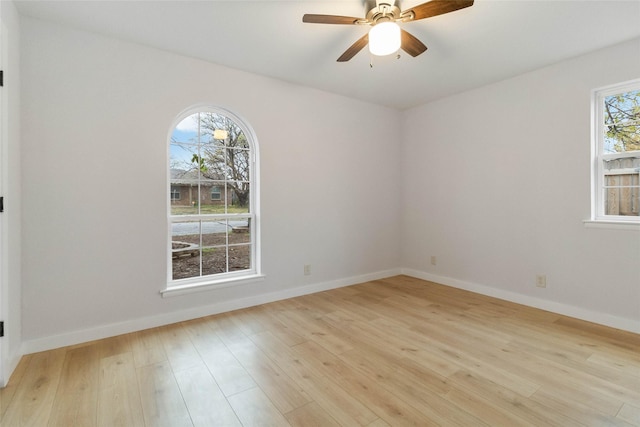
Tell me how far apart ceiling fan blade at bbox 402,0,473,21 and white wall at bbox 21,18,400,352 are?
1881 mm

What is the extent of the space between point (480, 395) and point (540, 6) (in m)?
2.67

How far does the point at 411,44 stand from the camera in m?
2.22

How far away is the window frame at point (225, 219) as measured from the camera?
2.84 meters

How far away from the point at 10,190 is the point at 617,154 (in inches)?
194

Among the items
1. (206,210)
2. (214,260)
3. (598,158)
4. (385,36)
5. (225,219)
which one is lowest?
(214,260)

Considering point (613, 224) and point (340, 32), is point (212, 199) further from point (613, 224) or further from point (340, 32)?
Answer: point (613, 224)

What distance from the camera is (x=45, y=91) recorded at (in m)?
2.28

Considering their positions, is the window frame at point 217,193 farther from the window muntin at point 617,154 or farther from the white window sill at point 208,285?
the window muntin at point 617,154

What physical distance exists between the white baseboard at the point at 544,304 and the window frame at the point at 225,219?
99.3 inches

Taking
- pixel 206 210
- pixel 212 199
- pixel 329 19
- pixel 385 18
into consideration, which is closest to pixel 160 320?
pixel 206 210

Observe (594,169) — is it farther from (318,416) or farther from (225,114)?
(225,114)

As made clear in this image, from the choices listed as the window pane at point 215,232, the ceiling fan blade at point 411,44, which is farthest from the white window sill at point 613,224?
the window pane at point 215,232

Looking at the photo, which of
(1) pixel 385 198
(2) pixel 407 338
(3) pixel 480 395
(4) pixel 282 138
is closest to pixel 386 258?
(1) pixel 385 198

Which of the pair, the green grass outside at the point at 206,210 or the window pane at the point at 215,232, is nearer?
the green grass outside at the point at 206,210
